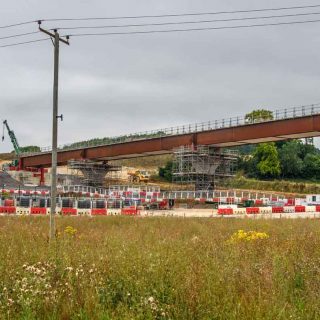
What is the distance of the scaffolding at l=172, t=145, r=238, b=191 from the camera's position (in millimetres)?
60125

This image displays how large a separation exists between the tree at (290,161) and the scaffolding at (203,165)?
3366 cm

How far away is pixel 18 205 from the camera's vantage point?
35719mm

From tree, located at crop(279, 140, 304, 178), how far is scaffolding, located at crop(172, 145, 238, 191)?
33.7m

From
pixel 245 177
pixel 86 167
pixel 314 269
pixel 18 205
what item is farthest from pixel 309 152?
pixel 314 269

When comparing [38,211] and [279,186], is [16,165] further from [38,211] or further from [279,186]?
[38,211]

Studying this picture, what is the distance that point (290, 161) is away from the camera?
3708 inches

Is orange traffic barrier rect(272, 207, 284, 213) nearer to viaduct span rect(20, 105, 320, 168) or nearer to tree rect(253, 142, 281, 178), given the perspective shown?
viaduct span rect(20, 105, 320, 168)

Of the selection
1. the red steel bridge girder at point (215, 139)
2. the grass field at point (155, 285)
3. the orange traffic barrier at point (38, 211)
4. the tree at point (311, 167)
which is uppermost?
the red steel bridge girder at point (215, 139)

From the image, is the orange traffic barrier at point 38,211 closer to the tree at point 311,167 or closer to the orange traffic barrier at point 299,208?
the orange traffic barrier at point 299,208

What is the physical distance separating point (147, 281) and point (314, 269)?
2.69 metres

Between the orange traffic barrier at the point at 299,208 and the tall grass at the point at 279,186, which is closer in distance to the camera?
the orange traffic barrier at the point at 299,208

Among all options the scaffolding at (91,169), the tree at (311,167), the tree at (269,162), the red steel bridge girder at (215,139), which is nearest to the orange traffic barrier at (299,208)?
the red steel bridge girder at (215,139)

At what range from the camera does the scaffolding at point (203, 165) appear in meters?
60.1

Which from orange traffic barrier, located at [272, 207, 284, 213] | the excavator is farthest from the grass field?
the excavator
